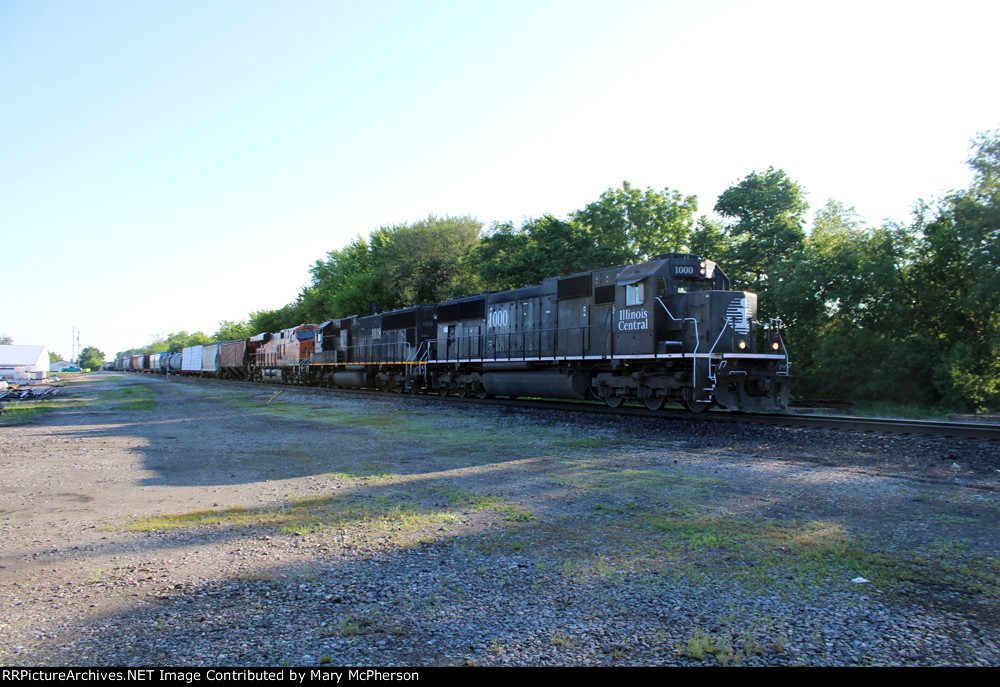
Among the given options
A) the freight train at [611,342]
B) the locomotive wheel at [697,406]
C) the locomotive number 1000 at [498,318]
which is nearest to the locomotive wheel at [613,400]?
the freight train at [611,342]

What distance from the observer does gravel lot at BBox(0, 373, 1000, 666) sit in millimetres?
3020

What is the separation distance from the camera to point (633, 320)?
46.5 feet

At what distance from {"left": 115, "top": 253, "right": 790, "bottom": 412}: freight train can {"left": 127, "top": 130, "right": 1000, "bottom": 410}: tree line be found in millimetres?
9857

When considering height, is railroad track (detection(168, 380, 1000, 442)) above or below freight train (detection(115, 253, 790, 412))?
below

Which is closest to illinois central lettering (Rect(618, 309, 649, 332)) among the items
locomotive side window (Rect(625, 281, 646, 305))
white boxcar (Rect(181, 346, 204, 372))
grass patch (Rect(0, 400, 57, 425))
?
locomotive side window (Rect(625, 281, 646, 305))

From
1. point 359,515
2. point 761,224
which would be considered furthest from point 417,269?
point 359,515

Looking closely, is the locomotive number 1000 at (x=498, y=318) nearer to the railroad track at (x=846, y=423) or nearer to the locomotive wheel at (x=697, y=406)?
the railroad track at (x=846, y=423)

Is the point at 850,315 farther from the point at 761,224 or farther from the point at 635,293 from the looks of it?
the point at 635,293

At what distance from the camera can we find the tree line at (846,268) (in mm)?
20031

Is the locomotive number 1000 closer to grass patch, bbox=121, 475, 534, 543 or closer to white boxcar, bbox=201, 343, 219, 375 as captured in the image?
grass patch, bbox=121, 475, 534, 543

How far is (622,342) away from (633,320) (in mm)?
612

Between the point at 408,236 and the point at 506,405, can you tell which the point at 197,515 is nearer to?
the point at 506,405

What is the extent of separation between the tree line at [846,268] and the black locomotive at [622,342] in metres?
10.2

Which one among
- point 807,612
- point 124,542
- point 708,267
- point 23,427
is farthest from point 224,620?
point 23,427
